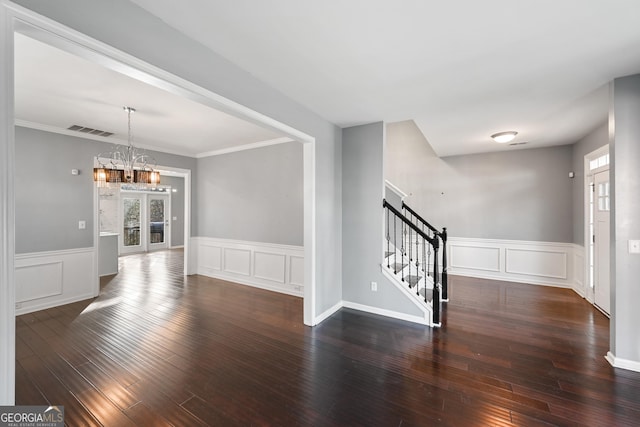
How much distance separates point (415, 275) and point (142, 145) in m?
5.57

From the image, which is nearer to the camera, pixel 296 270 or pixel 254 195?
pixel 296 270

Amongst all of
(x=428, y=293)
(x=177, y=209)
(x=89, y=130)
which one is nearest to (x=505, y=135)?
(x=428, y=293)

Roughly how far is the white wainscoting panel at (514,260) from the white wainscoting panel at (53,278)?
275 inches

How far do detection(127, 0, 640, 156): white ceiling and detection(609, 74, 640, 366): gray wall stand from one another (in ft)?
0.98

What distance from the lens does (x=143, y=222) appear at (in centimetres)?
947

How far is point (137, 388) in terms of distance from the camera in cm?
216

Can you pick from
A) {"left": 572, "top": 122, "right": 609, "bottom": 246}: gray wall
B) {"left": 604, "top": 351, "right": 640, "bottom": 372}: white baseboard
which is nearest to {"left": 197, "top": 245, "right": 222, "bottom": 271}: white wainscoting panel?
{"left": 604, "top": 351, "right": 640, "bottom": 372}: white baseboard

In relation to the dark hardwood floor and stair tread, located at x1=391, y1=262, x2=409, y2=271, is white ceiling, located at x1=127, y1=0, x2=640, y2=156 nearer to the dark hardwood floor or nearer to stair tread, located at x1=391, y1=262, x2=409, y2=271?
stair tread, located at x1=391, y1=262, x2=409, y2=271

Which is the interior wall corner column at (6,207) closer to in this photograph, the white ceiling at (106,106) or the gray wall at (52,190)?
the white ceiling at (106,106)

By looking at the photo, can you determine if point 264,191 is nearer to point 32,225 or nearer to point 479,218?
point 32,225

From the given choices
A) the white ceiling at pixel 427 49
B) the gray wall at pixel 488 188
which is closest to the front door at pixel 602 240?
the gray wall at pixel 488 188

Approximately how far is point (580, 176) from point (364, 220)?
3990 millimetres

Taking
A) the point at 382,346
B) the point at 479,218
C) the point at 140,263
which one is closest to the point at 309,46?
the point at 382,346

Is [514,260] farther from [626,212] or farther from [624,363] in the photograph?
[626,212]
